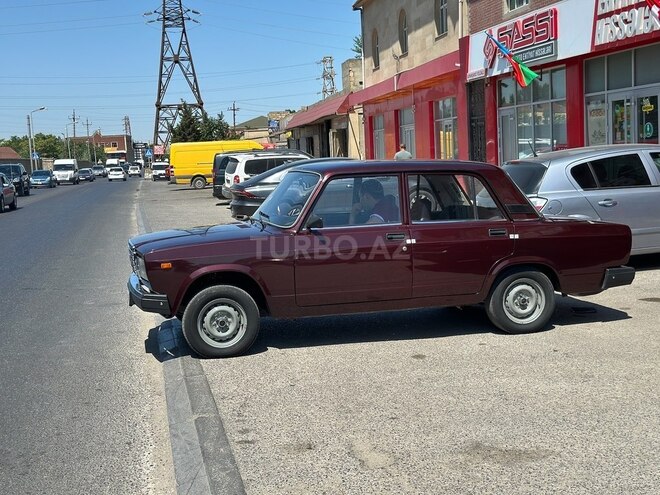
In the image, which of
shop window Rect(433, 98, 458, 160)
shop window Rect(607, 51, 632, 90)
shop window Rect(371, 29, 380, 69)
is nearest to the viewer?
shop window Rect(607, 51, 632, 90)

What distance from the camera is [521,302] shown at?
22.8ft

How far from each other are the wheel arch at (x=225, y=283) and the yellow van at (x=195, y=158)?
34.5m

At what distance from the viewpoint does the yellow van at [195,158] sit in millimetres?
40656

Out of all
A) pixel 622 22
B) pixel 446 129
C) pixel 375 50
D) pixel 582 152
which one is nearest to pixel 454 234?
pixel 582 152

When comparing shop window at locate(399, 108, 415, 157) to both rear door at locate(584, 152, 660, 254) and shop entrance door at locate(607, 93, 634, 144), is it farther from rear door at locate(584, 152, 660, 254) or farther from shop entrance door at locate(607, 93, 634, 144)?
rear door at locate(584, 152, 660, 254)

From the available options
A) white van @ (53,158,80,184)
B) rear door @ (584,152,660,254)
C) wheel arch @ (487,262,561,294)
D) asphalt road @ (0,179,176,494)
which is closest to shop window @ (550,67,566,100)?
rear door @ (584,152,660,254)

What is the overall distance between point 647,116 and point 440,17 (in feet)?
35.7

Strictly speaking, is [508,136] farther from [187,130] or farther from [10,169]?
[187,130]

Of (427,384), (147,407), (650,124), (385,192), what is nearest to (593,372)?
(427,384)

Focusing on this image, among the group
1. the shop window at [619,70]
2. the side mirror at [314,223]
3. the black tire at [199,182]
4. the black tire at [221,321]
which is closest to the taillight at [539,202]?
the side mirror at [314,223]

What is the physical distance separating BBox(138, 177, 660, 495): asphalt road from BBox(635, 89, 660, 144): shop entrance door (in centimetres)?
820

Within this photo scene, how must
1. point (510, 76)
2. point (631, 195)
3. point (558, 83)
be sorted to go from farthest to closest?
point (510, 76) → point (558, 83) → point (631, 195)

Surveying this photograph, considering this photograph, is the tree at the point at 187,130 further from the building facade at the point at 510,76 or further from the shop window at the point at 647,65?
the shop window at the point at 647,65

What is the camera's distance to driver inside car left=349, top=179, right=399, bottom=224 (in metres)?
6.60
